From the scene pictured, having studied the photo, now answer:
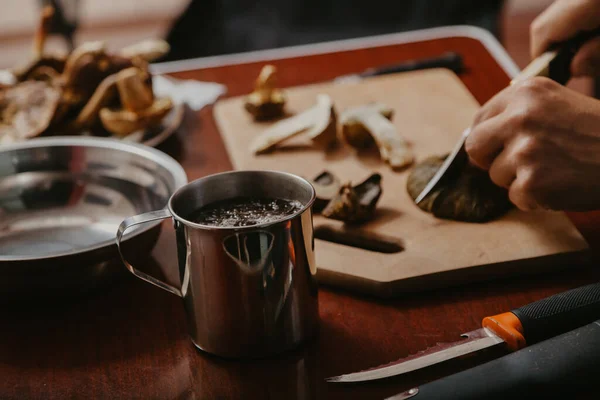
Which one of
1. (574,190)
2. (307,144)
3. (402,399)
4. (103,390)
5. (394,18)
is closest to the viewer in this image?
(402,399)

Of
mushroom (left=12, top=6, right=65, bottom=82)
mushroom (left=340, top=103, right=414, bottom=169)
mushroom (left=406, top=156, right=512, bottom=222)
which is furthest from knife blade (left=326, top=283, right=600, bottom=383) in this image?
mushroom (left=12, top=6, right=65, bottom=82)

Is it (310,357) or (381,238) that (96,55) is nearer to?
(381,238)

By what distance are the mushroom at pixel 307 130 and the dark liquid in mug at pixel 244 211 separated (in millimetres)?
449

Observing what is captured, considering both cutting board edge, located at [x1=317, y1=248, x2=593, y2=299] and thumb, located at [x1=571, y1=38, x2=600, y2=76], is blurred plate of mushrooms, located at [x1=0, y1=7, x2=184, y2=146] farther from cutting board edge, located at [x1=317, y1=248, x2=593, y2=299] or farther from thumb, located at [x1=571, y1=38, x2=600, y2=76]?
thumb, located at [x1=571, y1=38, x2=600, y2=76]

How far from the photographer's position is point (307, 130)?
124cm

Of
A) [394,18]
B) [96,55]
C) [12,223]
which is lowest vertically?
[394,18]

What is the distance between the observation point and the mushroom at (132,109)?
123cm

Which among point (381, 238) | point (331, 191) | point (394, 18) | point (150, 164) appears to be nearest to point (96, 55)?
point (150, 164)

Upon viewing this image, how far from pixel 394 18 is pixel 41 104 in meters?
1.40

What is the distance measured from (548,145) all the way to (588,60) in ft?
1.06

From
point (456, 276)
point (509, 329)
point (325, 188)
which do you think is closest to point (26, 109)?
point (325, 188)

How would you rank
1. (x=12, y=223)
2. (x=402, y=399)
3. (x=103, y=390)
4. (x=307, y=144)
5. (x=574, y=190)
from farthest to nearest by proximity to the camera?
(x=307, y=144) → (x=12, y=223) → (x=574, y=190) → (x=103, y=390) → (x=402, y=399)

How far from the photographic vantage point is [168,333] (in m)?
0.81

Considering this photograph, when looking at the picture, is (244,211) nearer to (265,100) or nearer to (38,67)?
(265,100)
